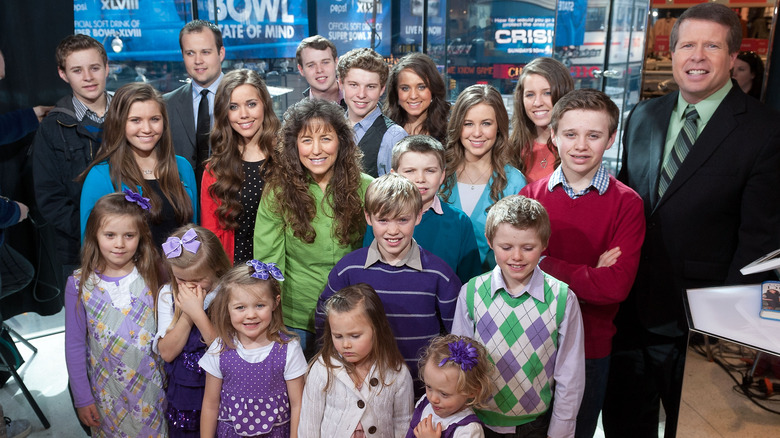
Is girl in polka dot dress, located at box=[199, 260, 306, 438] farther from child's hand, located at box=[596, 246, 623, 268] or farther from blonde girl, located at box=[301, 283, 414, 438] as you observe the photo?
child's hand, located at box=[596, 246, 623, 268]

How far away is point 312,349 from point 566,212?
1.15 meters

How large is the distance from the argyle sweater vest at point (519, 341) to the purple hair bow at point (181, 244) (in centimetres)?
100

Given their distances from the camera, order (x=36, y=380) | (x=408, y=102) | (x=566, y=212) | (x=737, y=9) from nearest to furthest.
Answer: (x=566, y=212), (x=408, y=102), (x=36, y=380), (x=737, y=9)

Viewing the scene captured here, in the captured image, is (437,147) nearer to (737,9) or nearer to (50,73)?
(737,9)

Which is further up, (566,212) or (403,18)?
(403,18)

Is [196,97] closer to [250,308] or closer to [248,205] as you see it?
[248,205]

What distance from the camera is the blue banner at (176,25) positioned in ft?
17.6

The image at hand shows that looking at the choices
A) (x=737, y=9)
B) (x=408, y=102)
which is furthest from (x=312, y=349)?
(x=737, y=9)

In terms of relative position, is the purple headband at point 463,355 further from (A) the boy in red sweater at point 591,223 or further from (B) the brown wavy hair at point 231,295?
(B) the brown wavy hair at point 231,295

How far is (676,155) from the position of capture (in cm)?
225

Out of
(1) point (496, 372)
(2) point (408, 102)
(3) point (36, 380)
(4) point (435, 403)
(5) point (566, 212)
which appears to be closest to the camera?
(4) point (435, 403)

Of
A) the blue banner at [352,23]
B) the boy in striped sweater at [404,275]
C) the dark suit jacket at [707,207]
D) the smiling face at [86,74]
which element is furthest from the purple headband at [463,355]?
the blue banner at [352,23]

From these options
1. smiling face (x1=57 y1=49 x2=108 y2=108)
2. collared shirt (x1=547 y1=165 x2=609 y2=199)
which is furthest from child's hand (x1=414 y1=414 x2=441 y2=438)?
smiling face (x1=57 y1=49 x2=108 y2=108)

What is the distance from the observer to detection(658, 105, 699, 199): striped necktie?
88.1 inches
